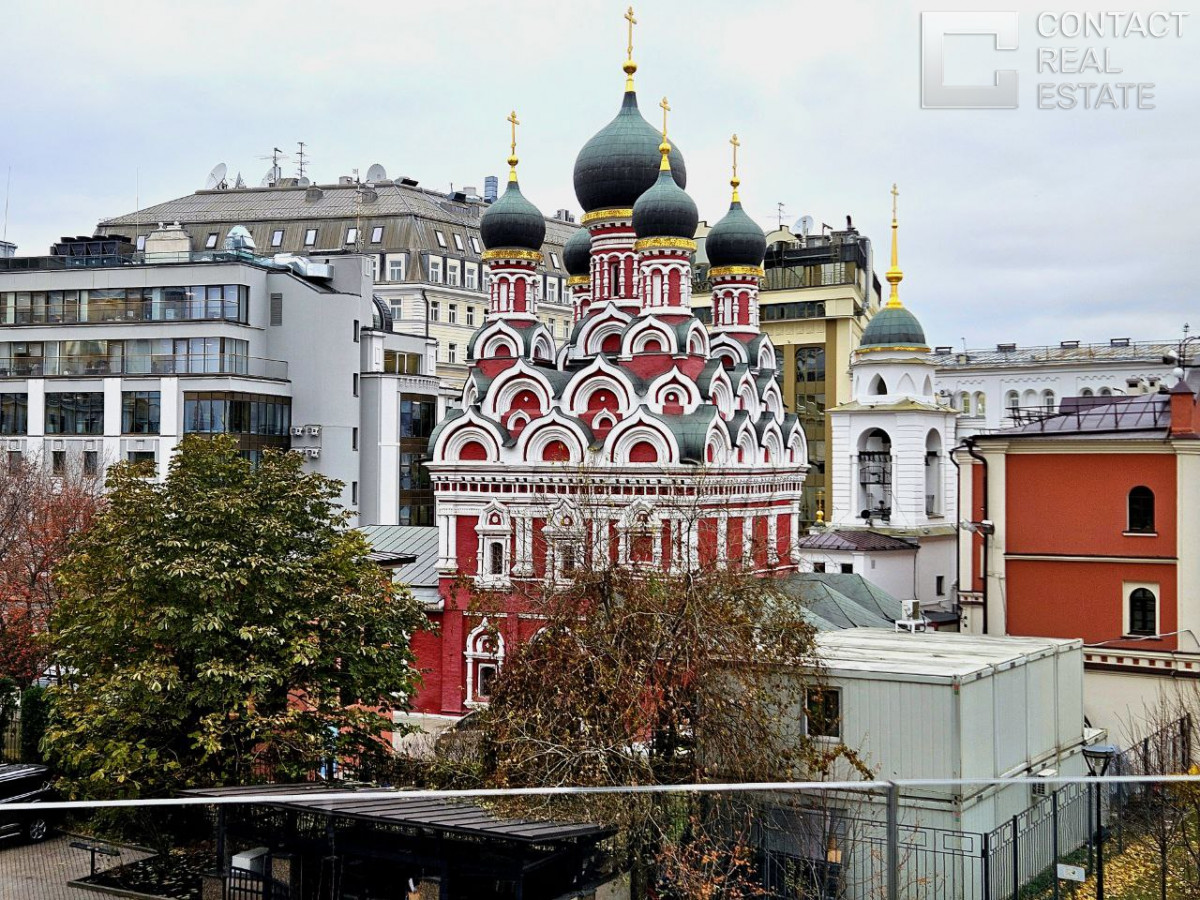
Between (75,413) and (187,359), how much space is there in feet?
14.5

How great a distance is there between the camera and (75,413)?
45625mm

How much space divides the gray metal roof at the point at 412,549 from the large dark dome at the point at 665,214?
974cm

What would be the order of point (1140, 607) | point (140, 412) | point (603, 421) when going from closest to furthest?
point (1140, 607) < point (603, 421) < point (140, 412)

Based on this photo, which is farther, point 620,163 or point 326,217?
point 326,217

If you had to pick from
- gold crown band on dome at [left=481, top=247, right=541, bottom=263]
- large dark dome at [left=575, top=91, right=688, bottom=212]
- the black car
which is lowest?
the black car

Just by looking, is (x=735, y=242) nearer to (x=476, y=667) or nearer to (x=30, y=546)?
(x=476, y=667)

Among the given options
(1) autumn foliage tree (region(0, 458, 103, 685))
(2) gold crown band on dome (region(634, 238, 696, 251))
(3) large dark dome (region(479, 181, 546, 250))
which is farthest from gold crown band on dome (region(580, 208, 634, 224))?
(1) autumn foliage tree (region(0, 458, 103, 685))

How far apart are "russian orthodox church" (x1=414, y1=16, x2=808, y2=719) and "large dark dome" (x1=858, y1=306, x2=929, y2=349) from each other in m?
6.00

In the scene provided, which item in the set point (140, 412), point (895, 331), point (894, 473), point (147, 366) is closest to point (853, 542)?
point (894, 473)

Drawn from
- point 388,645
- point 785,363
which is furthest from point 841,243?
point 388,645

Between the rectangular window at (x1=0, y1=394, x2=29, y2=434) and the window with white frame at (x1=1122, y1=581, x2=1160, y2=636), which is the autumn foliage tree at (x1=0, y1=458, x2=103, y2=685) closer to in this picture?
the rectangular window at (x1=0, y1=394, x2=29, y2=434)

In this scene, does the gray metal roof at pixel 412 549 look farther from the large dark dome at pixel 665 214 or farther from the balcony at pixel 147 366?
the large dark dome at pixel 665 214

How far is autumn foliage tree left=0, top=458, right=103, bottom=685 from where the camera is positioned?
28.3 m

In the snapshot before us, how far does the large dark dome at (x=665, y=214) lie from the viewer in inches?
1329
